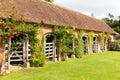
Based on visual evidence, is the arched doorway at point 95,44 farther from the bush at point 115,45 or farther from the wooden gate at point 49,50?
the wooden gate at point 49,50

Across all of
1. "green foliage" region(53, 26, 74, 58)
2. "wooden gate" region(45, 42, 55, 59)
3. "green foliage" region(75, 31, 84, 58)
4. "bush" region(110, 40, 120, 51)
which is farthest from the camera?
"bush" region(110, 40, 120, 51)

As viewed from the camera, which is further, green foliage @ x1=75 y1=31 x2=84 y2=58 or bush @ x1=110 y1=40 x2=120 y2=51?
bush @ x1=110 y1=40 x2=120 y2=51

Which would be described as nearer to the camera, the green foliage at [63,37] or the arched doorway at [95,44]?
the green foliage at [63,37]

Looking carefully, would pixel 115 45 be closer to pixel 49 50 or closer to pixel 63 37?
pixel 63 37

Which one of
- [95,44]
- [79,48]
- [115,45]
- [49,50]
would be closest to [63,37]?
[49,50]

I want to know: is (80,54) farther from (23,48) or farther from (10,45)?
(10,45)

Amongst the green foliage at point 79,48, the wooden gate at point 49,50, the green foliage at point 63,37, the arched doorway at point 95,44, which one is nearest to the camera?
the wooden gate at point 49,50

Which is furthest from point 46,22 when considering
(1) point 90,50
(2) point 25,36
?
(1) point 90,50

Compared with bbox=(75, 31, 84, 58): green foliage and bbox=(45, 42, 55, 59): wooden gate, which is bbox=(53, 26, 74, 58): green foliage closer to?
bbox=(45, 42, 55, 59): wooden gate

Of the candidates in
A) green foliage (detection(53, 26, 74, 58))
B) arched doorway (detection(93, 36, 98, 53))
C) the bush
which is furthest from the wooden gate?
the bush

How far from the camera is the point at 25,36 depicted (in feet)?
52.4

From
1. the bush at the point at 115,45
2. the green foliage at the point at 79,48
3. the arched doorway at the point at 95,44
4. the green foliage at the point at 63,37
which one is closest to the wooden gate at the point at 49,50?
the green foliage at the point at 63,37

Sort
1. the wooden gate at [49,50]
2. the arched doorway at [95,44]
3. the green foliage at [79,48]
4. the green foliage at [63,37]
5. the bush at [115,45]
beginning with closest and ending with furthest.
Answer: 1. the wooden gate at [49,50]
2. the green foliage at [63,37]
3. the green foliage at [79,48]
4. the arched doorway at [95,44]
5. the bush at [115,45]

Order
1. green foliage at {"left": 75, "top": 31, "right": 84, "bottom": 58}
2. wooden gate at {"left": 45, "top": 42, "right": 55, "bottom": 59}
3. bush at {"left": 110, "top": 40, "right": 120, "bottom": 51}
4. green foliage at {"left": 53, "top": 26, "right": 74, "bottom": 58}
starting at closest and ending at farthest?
wooden gate at {"left": 45, "top": 42, "right": 55, "bottom": 59}
green foliage at {"left": 53, "top": 26, "right": 74, "bottom": 58}
green foliage at {"left": 75, "top": 31, "right": 84, "bottom": 58}
bush at {"left": 110, "top": 40, "right": 120, "bottom": 51}
